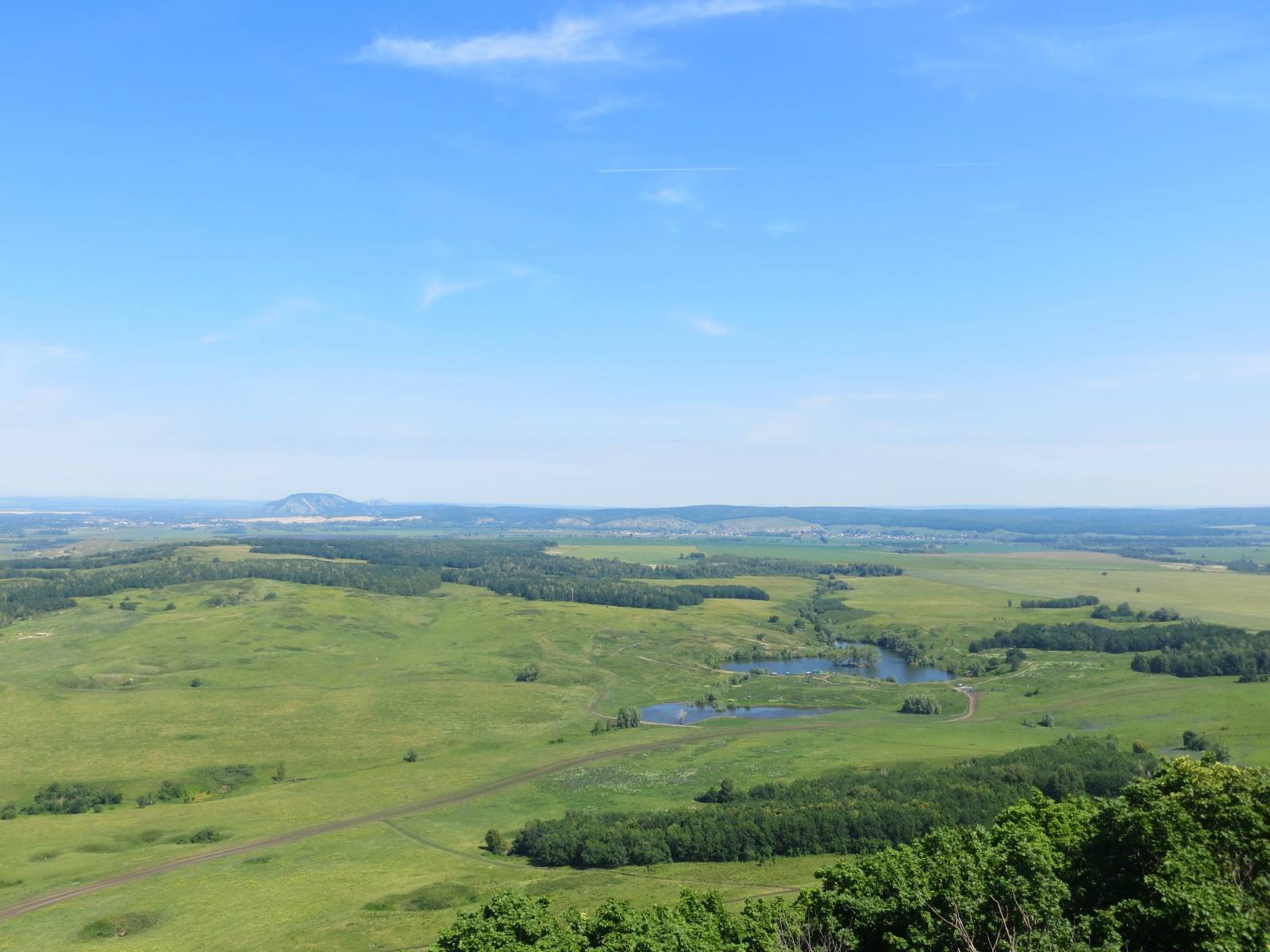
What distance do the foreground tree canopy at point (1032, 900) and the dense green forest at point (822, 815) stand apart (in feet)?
143

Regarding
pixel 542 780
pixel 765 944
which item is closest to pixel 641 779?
pixel 542 780

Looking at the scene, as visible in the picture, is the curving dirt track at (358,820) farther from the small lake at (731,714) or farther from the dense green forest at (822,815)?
the dense green forest at (822,815)

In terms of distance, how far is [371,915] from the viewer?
8794 cm

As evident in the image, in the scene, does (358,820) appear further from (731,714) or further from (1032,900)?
(1032,900)

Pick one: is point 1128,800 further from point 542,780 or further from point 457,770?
point 457,770

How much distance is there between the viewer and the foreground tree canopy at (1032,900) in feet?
143

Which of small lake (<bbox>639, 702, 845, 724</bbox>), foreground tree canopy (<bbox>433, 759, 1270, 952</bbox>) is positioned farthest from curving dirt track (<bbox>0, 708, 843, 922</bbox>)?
foreground tree canopy (<bbox>433, 759, 1270, 952</bbox>)

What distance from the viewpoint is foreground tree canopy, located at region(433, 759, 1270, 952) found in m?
43.5

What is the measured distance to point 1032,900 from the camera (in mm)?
47219

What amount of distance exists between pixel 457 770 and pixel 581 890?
210ft

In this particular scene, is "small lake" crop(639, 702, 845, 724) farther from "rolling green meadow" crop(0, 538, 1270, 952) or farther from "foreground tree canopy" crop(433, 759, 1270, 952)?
"foreground tree canopy" crop(433, 759, 1270, 952)

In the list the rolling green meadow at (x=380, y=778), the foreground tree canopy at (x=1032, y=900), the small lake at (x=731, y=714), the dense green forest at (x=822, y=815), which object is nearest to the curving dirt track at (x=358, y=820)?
the rolling green meadow at (x=380, y=778)

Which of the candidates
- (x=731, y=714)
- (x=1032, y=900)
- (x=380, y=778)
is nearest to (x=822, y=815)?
(x=1032, y=900)

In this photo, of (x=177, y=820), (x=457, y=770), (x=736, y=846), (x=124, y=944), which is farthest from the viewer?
(x=457, y=770)
